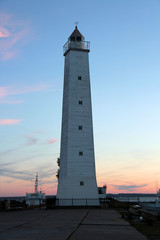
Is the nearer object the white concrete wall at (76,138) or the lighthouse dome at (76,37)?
the white concrete wall at (76,138)

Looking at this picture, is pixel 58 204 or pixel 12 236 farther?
pixel 58 204

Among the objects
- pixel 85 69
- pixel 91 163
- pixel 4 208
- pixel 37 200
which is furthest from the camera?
pixel 37 200

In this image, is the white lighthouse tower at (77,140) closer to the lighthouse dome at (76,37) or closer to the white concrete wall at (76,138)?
the white concrete wall at (76,138)

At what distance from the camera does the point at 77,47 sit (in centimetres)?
4566

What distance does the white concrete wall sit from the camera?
39781 millimetres

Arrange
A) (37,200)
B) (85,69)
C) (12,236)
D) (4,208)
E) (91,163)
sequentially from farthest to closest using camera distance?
1. (37,200)
2. (85,69)
3. (91,163)
4. (4,208)
5. (12,236)

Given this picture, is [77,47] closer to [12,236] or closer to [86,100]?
[86,100]

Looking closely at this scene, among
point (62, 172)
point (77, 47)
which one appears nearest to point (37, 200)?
point (62, 172)

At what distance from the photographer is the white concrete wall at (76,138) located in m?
39.8

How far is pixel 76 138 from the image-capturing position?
134 feet

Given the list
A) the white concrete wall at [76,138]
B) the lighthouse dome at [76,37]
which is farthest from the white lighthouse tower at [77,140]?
the lighthouse dome at [76,37]

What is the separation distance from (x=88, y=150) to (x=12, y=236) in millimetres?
29137

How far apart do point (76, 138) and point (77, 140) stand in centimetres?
32

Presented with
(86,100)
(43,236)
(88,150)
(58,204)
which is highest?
(86,100)
